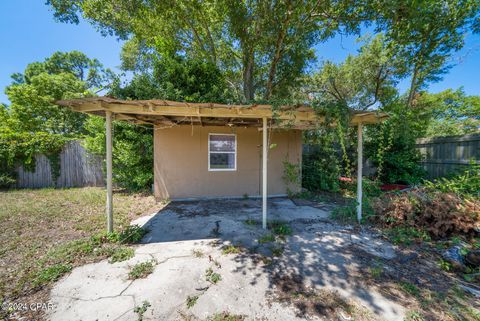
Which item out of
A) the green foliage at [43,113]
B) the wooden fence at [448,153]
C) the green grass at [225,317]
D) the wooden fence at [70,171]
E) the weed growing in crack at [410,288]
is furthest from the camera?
the wooden fence at [70,171]

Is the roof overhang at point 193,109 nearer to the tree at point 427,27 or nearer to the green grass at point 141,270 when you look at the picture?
the green grass at point 141,270

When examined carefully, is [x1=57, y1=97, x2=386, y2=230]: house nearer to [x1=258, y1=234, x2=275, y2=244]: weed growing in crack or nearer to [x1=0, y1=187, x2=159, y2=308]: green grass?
[x1=0, y1=187, x2=159, y2=308]: green grass

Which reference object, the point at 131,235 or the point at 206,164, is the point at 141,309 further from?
the point at 206,164

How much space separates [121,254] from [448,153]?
855cm

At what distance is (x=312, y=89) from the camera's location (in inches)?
431

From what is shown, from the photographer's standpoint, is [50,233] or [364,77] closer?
[50,233]

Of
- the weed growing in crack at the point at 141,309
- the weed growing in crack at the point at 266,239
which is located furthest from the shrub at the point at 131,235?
the weed growing in crack at the point at 266,239

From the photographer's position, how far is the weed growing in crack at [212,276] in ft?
7.47

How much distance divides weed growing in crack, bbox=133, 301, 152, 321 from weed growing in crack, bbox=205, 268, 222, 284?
670mm

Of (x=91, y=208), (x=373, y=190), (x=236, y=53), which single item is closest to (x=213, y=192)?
(x=91, y=208)

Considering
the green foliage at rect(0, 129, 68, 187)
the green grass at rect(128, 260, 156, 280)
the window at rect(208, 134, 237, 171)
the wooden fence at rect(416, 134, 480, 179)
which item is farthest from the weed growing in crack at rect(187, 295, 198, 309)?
the green foliage at rect(0, 129, 68, 187)

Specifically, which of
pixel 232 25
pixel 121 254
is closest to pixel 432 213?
pixel 121 254

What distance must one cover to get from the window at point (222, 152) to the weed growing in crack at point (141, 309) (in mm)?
4230

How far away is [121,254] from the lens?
9.16ft
